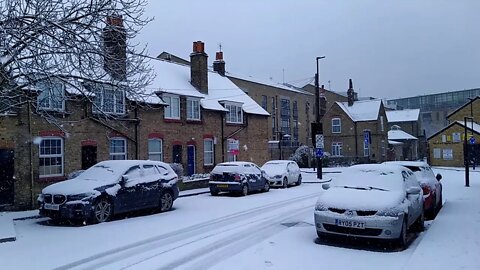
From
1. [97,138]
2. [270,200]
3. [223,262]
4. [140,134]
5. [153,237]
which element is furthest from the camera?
[140,134]

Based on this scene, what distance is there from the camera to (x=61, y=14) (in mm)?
12211

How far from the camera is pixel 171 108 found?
26203 mm

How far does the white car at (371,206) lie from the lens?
870 cm

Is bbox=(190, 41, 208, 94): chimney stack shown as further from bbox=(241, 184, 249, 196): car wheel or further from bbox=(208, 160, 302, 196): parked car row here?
bbox=(241, 184, 249, 196): car wheel

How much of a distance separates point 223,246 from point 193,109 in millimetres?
19276

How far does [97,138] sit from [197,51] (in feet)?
38.4

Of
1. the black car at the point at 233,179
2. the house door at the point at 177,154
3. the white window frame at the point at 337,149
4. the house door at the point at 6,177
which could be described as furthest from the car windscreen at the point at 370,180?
the white window frame at the point at 337,149

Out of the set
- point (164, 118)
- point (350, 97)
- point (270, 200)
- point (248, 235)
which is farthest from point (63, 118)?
point (350, 97)

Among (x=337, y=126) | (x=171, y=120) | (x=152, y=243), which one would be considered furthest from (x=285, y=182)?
(x=337, y=126)

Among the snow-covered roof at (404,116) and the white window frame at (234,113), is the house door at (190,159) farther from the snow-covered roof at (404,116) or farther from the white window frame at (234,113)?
the snow-covered roof at (404,116)

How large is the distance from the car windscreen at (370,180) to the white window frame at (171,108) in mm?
16502

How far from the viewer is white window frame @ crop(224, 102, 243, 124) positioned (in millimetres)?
31044

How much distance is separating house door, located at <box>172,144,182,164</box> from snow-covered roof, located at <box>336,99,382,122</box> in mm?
36746

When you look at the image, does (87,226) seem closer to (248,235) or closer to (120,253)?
(120,253)
